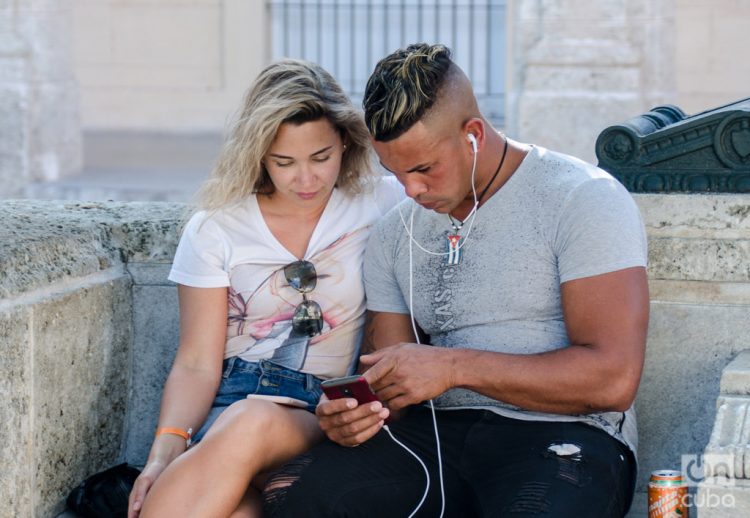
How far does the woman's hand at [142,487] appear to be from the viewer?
120 inches

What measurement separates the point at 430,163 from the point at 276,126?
1.62 feet

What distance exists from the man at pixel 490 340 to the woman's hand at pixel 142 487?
309 millimetres

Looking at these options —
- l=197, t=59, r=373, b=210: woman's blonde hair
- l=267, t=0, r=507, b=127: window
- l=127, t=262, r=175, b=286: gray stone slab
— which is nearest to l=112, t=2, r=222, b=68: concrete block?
l=267, t=0, r=507, b=127: window

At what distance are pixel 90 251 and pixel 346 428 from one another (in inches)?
38.9

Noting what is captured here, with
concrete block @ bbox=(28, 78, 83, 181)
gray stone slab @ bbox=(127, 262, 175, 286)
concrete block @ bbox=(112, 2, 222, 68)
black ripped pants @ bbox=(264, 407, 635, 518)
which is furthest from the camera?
concrete block @ bbox=(112, 2, 222, 68)

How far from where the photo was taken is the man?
2871 millimetres

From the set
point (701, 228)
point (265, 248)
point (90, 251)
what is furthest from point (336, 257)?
point (701, 228)

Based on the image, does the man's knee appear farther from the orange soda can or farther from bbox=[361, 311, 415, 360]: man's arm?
the orange soda can

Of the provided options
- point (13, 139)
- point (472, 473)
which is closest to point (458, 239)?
point (472, 473)

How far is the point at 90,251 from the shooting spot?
3.54 metres

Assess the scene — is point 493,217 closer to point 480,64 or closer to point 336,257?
point 336,257

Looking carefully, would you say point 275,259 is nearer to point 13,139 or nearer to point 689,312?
point 689,312

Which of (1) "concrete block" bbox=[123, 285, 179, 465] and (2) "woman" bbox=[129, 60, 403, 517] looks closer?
(2) "woman" bbox=[129, 60, 403, 517]

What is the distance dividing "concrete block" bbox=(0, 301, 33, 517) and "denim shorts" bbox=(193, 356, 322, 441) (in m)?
0.44
